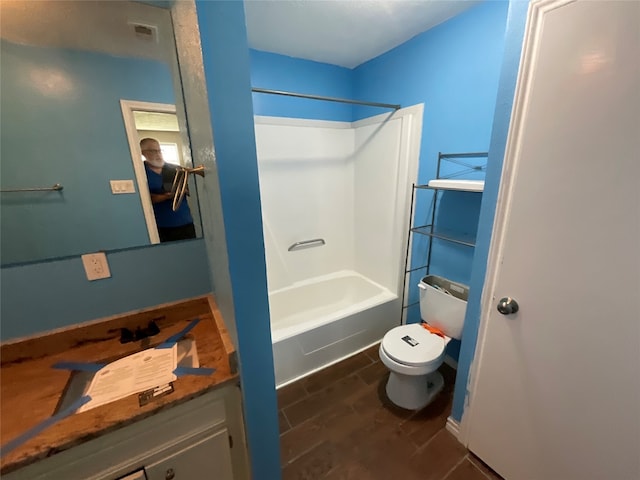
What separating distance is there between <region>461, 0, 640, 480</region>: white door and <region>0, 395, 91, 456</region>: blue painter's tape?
1.58 metres

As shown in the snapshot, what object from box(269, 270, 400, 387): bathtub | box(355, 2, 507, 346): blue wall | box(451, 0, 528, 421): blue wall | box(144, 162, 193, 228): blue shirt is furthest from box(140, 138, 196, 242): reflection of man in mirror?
box(355, 2, 507, 346): blue wall

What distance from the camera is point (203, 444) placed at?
0.85m

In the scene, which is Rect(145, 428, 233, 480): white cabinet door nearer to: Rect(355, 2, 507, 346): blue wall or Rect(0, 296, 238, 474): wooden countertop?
Rect(0, 296, 238, 474): wooden countertop

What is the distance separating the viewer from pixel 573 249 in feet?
3.02

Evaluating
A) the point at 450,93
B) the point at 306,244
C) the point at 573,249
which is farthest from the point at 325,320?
the point at 450,93

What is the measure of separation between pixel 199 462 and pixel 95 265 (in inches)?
32.0

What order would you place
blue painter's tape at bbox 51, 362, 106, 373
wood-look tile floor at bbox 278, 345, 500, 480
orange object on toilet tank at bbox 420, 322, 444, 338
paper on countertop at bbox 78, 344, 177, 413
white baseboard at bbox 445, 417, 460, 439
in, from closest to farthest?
paper on countertop at bbox 78, 344, 177, 413, blue painter's tape at bbox 51, 362, 106, 373, wood-look tile floor at bbox 278, 345, 500, 480, white baseboard at bbox 445, 417, 460, 439, orange object on toilet tank at bbox 420, 322, 444, 338

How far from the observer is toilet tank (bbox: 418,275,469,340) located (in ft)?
5.56

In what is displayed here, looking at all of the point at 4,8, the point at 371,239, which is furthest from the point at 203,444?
the point at 371,239

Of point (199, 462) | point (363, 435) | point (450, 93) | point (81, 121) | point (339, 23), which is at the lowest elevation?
point (363, 435)

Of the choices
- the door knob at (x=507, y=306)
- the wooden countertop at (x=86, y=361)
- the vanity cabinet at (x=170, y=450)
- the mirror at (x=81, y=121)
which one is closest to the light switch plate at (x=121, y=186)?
the mirror at (x=81, y=121)

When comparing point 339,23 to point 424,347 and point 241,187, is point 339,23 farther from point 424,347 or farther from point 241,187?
point 424,347

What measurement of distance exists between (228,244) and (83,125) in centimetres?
83

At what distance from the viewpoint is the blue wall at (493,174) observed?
99cm
